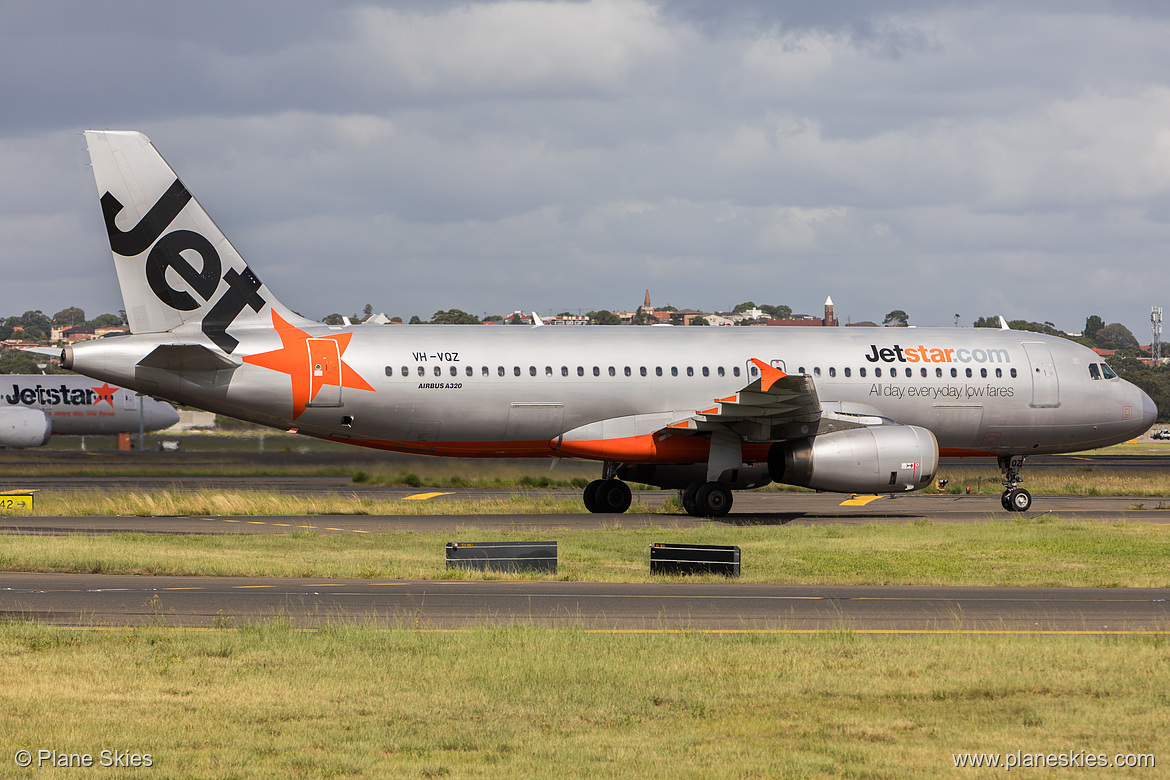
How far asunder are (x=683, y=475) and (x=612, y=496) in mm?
2048

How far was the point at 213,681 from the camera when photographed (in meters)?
11.1

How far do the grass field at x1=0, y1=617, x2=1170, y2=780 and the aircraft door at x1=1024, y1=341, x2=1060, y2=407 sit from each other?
71.4ft

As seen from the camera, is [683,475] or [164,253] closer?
[164,253]

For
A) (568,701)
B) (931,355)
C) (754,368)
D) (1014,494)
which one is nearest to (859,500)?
(1014,494)

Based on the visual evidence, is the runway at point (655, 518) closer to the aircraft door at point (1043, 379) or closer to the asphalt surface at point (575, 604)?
the aircraft door at point (1043, 379)

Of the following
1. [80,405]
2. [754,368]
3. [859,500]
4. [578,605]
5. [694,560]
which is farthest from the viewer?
[80,405]

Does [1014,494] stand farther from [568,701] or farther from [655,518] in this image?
Result: [568,701]

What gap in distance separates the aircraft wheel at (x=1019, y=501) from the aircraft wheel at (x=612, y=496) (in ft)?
35.3

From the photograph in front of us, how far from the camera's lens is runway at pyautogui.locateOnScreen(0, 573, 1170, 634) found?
48.4ft

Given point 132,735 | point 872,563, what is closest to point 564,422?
point 872,563

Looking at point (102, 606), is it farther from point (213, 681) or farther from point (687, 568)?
point (687, 568)

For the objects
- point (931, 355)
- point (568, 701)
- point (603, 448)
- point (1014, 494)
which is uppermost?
point (931, 355)

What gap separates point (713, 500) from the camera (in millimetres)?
30781

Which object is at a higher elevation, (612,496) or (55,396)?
(55,396)
